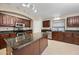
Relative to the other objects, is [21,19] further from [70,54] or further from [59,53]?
[70,54]

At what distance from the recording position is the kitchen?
168 centimetres

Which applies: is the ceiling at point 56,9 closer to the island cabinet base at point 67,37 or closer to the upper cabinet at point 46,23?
the upper cabinet at point 46,23

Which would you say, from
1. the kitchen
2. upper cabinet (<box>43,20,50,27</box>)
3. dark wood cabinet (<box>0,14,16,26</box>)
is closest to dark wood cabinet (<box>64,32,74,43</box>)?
the kitchen

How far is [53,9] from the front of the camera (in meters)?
1.84

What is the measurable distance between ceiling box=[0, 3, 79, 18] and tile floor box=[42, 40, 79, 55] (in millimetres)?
599

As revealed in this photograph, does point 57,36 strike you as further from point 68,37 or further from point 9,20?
point 9,20

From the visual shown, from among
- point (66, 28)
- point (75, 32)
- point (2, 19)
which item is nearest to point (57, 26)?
point (66, 28)

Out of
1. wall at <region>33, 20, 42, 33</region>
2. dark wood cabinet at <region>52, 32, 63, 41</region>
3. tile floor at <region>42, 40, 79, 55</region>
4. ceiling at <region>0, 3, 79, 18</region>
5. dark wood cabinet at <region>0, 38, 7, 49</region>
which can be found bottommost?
tile floor at <region>42, 40, 79, 55</region>

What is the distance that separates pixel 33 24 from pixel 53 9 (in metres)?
0.49

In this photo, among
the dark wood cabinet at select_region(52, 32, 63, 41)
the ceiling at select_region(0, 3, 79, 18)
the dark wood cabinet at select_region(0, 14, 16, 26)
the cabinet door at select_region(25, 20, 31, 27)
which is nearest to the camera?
the dark wood cabinet at select_region(0, 14, 16, 26)

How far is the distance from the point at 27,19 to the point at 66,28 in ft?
2.61

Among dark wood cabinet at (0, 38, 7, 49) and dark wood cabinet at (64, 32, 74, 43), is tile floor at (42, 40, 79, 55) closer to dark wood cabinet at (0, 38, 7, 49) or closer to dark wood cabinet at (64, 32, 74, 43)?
dark wood cabinet at (64, 32, 74, 43)

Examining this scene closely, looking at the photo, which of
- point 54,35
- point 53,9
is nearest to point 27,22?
point 53,9

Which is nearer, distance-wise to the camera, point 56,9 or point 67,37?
point 56,9
